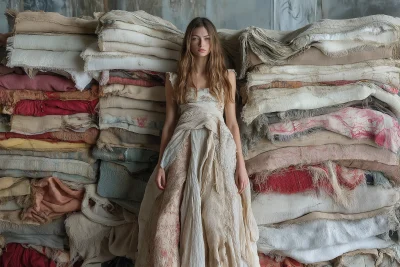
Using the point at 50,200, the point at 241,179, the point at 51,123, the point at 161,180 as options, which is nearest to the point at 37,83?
the point at 51,123

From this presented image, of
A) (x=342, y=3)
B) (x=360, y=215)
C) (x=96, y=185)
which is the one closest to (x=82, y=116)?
(x=96, y=185)

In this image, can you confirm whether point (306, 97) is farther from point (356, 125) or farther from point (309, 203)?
point (309, 203)

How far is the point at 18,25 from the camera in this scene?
1404mm

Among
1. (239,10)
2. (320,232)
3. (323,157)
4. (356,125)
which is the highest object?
(239,10)

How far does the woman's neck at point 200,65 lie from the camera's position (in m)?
1.37

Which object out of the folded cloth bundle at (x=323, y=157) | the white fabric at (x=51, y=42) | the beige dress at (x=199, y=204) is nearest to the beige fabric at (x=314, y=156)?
the folded cloth bundle at (x=323, y=157)

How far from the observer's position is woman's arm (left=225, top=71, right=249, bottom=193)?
1.29m

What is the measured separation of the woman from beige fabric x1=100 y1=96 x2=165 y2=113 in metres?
0.08

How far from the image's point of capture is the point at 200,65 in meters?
1.37

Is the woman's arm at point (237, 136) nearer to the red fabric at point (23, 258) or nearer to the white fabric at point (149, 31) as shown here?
the white fabric at point (149, 31)

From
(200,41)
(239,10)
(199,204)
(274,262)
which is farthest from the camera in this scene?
(239,10)

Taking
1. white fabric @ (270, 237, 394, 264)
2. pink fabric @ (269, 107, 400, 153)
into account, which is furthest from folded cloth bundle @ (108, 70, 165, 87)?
white fabric @ (270, 237, 394, 264)

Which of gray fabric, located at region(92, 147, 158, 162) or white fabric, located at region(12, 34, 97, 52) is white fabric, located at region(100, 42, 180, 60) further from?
gray fabric, located at region(92, 147, 158, 162)

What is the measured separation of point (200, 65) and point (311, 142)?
452 millimetres
